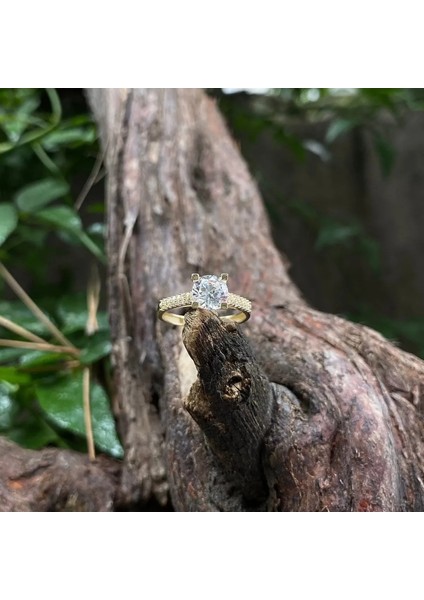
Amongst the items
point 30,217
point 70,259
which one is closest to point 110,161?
point 30,217

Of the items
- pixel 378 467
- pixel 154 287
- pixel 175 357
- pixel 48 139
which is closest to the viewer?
pixel 378 467

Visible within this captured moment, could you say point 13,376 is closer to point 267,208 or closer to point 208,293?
point 208,293

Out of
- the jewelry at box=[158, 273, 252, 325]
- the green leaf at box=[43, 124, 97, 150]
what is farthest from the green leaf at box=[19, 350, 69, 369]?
the green leaf at box=[43, 124, 97, 150]

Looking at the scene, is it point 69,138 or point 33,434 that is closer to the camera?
point 33,434

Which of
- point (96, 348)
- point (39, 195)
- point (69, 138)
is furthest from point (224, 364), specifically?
point (69, 138)

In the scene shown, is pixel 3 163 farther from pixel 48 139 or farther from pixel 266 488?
pixel 266 488

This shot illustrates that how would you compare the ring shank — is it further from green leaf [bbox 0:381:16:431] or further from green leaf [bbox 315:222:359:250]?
green leaf [bbox 315:222:359:250]
